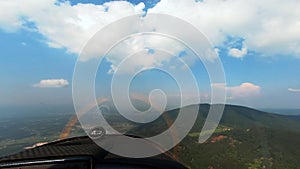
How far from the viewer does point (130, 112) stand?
14.1 ft

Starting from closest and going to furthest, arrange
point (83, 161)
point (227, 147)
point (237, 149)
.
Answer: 1. point (83, 161)
2. point (227, 147)
3. point (237, 149)

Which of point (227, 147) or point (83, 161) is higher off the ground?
point (227, 147)

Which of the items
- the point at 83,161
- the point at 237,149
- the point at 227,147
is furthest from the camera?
the point at 237,149

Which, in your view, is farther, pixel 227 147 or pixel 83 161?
pixel 227 147

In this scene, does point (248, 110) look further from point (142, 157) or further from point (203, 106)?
point (142, 157)

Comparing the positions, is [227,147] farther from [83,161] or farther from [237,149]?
[83,161]

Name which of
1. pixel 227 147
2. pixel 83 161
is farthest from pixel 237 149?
pixel 83 161

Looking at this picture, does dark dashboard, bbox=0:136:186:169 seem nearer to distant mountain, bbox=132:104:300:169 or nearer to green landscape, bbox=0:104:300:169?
green landscape, bbox=0:104:300:169

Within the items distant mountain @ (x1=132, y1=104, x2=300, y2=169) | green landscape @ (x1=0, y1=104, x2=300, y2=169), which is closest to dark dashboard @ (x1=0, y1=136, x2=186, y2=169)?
green landscape @ (x1=0, y1=104, x2=300, y2=169)

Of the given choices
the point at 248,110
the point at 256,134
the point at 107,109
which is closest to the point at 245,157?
the point at 256,134

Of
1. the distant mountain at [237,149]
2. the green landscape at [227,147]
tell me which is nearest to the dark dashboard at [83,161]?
the green landscape at [227,147]

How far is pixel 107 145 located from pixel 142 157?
0.43 metres

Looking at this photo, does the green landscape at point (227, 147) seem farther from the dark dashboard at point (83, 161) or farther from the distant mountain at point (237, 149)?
the dark dashboard at point (83, 161)

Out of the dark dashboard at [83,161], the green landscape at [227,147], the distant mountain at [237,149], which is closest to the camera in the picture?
the dark dashboard at [83,161]
